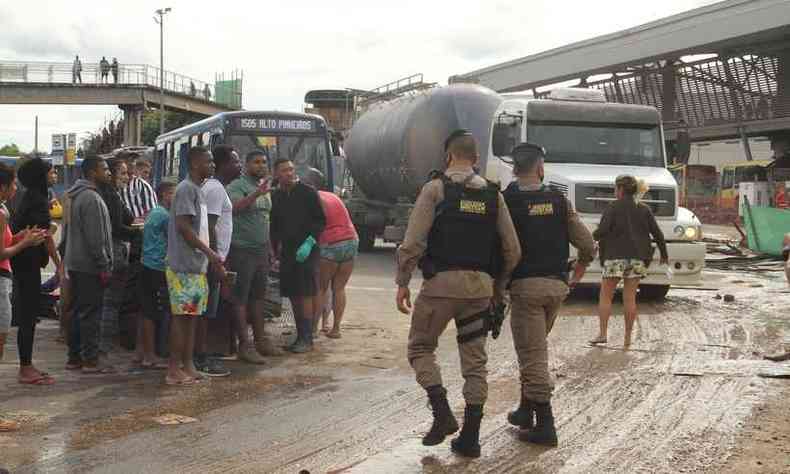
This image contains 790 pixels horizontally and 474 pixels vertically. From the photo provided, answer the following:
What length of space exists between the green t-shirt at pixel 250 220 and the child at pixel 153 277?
0.63 metres

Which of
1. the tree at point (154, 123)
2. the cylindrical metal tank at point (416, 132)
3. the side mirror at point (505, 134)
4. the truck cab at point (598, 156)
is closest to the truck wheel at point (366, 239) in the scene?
the cylindrical metal tank at point (416, 132)

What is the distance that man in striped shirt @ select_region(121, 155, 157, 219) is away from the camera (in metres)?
10.6

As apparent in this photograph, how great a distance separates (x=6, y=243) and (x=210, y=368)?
7.09 ft

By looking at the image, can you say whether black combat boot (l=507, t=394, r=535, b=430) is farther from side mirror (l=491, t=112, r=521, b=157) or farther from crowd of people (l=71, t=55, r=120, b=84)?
crowd of people (l=71, t=55, r=120, b=84)

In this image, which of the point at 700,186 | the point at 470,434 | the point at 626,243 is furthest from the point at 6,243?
the point at 700,186

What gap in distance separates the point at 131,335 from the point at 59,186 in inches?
1336

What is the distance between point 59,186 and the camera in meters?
40.3

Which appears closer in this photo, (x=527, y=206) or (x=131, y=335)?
(x=527, y=206)

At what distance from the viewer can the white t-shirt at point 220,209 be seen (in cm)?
760

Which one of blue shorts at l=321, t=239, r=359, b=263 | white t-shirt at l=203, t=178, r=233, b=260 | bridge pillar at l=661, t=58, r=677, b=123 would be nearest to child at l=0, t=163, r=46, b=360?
white t-shirt at l=203, t=178, r=233, b=260

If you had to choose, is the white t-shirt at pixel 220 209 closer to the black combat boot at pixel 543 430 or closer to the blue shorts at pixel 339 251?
the blue shorts at pixel 339 251

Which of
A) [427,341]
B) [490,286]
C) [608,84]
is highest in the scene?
[608,84]

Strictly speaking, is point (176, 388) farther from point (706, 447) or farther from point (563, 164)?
point (563, 164)

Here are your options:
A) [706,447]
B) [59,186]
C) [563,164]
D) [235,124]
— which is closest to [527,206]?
[706,447]
